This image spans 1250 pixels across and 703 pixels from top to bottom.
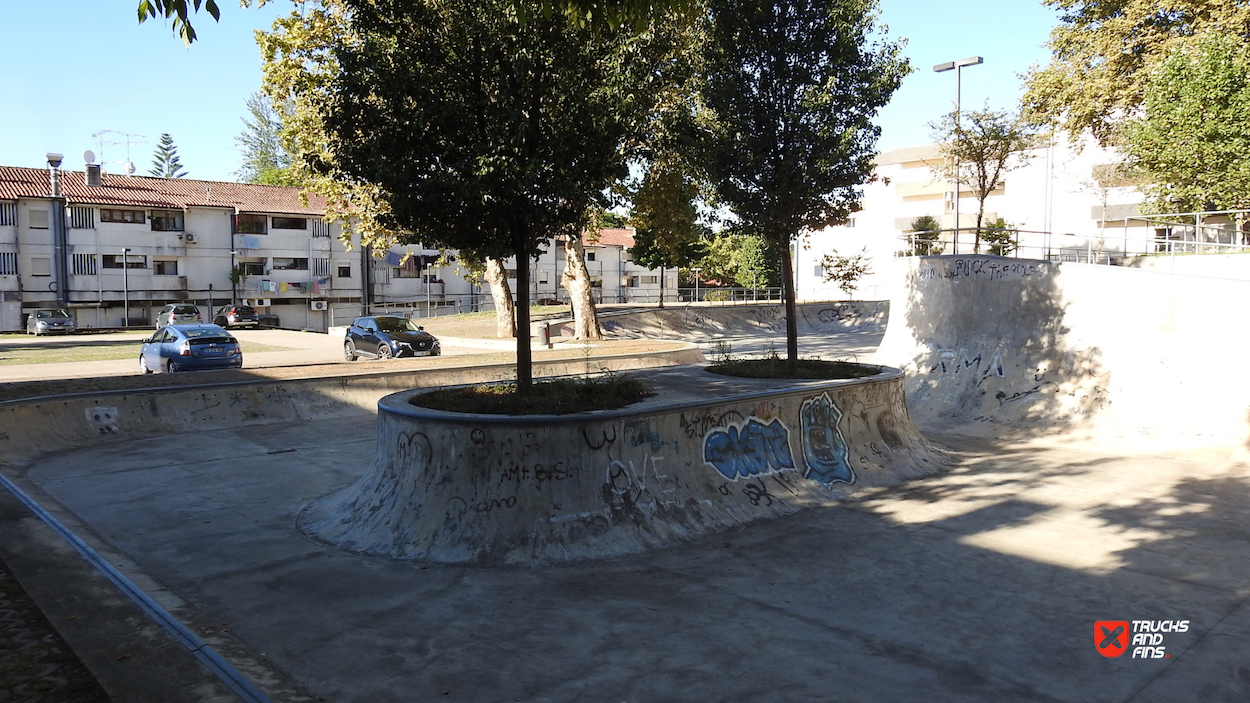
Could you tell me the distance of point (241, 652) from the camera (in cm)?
530

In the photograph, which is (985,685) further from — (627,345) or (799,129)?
(627,345)

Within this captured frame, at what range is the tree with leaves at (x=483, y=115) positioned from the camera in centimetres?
815

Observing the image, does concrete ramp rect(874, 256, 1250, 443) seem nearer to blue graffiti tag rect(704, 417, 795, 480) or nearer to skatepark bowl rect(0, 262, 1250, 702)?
skatepark bowl rect(0, 262, 1250, 702)

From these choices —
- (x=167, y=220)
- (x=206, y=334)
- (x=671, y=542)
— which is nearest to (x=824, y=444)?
(x=671, y=542)

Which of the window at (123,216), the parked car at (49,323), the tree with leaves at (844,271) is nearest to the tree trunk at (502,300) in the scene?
the tree with leaves at (844,271)

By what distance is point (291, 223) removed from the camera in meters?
56.9

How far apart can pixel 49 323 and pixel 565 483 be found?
154 ft

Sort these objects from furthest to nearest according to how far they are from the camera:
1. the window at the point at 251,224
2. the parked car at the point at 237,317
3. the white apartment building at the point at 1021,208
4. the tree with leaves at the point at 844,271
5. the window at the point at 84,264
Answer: the window at the point at 251,224 → the window at the point at 84,264 → the parked car at the point at 237,317 → the white apartment building at the point at 1021,208 → the tree with leaves at the point at 844,271

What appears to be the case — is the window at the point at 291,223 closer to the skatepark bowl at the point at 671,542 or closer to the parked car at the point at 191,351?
the parked car at the point at 191,351

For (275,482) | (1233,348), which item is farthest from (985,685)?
(1233,348)

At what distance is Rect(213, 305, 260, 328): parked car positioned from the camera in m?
47.2

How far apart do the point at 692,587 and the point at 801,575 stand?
103 cm

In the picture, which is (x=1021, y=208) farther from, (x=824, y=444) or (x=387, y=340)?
(x=824, y=444)

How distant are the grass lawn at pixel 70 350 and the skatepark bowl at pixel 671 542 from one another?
654 inches
